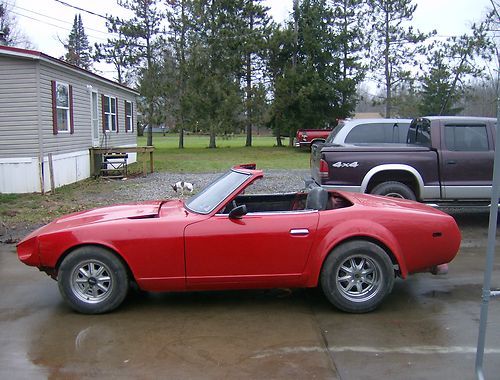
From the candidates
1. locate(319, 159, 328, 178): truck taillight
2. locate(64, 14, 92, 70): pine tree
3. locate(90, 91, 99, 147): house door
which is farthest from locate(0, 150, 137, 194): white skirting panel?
locate(64, 14, 92, 70): pine tree

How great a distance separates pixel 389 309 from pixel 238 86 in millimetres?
30264

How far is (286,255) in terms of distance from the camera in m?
4.66

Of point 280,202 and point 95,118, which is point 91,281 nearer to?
point 280,202

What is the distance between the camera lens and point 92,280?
469 centimetres

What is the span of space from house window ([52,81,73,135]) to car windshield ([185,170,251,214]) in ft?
32.0

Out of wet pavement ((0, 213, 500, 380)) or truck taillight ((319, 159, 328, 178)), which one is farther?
truck taillight ((319, 159, 328, 178))

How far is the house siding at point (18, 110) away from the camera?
41.2ft

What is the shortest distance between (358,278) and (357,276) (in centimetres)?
2

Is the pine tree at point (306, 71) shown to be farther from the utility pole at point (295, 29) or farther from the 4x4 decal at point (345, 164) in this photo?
the 4x4 decal at point (345, 164)

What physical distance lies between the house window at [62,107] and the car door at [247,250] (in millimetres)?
10497

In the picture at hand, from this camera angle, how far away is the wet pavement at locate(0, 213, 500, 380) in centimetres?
361

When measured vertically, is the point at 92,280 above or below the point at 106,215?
below

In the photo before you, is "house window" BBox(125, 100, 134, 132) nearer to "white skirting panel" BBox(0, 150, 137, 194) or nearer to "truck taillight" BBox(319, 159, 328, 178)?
"white skirting panel" BBox(0, 150, 137, 194)

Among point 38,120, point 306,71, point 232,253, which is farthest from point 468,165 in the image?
point 306,71
